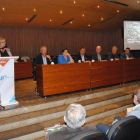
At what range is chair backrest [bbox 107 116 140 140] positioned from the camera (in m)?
1.45

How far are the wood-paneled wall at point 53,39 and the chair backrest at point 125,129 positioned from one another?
9.55 metres

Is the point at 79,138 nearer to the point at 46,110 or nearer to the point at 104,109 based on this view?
the point at 46,110

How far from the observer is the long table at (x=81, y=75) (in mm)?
3727

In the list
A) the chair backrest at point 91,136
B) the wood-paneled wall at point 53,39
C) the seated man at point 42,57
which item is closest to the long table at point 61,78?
the seated man at point 42,57

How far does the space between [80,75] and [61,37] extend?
7984 mm

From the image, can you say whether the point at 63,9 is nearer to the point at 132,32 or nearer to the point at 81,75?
the point at 132,32

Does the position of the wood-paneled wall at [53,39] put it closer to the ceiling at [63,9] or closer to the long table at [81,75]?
the ceiling at [63,9]

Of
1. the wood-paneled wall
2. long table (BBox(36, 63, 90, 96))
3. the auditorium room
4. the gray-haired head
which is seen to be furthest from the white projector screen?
the gray-haired head

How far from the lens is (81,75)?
423 centimetres

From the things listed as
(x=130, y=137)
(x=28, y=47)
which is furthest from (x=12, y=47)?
(x=130, y=137)

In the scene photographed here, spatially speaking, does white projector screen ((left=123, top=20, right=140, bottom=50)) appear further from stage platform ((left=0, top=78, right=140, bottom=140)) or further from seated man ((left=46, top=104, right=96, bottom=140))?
seated man ((left=46, top=104, right=96, bottom=140))

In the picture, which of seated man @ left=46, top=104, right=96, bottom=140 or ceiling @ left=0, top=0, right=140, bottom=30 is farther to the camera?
ceiling @ left=0, top=0, right=140, bottom=30

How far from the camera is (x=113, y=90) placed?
4516 millimetres

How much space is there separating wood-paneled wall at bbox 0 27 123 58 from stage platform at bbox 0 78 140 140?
23.5ft
